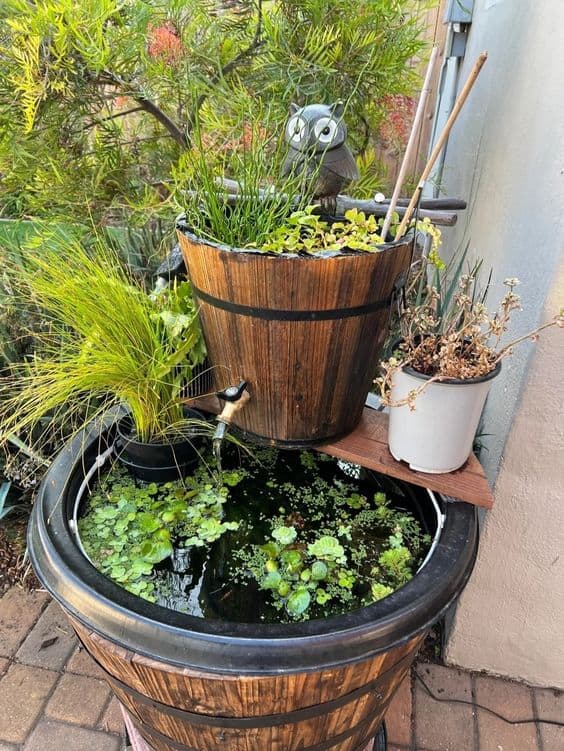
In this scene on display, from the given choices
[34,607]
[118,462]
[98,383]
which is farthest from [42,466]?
[98,383]

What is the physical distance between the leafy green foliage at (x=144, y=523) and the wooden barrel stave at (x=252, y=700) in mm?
170

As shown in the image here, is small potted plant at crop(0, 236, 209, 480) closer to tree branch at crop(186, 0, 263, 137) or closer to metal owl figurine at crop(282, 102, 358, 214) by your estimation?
metal owl figurine at crop(282, 102, 358, 214)

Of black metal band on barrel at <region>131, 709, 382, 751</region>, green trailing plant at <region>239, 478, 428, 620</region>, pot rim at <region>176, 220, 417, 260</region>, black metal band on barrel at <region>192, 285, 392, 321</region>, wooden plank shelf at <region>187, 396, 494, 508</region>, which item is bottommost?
black metal band on barrel at <region>131, 709, 382, 751</region>

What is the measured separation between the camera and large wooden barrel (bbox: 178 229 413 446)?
0.91m

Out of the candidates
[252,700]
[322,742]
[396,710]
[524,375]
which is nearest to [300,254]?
[524,375]

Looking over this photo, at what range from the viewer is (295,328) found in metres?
0.96

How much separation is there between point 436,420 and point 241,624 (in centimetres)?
50

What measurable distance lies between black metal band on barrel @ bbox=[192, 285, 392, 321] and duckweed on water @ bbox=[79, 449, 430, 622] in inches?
20.1

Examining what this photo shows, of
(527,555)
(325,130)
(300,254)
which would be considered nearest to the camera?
(300,254)

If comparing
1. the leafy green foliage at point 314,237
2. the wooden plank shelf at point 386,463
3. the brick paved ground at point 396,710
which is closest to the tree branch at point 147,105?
the leafy green foliage at point 314,237

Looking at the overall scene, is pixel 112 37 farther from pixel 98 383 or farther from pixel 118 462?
pixel 118 462

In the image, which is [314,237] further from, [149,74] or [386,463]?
[149,74]

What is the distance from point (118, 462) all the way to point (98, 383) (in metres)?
0.29

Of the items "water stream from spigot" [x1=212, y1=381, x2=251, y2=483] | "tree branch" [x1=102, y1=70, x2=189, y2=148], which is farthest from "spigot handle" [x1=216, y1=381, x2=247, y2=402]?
"tree branch" [x1=102, y1=70, x2=189, y2=148]
